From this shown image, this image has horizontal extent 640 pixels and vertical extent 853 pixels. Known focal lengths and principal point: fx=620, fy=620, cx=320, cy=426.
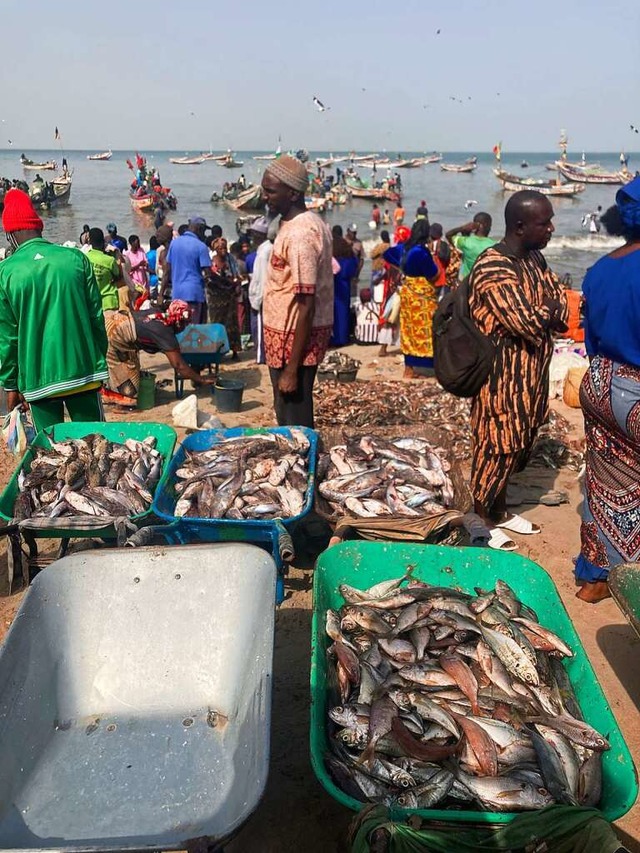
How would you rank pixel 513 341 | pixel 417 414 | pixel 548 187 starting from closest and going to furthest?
1. pixel 513 341
2. pixel 417 414
3. pixel 548 187

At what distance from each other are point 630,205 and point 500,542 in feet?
8.81

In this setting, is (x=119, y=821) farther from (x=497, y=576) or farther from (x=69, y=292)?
(x=69, y=292)

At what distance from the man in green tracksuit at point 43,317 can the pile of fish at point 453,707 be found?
3.04m

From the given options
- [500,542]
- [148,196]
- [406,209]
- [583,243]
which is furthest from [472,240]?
[406,209]

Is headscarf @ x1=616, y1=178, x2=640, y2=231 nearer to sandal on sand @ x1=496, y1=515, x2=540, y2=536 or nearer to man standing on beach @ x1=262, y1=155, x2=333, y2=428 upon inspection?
man standing on beach @ x1=262, y1=155, x2=333, y2=428

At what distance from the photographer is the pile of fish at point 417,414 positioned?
22.4 ft

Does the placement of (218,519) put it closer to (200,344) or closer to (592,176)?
(200,344)

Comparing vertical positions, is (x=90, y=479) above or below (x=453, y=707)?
above

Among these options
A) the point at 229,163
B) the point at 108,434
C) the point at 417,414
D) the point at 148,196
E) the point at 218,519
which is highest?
the point at 229,163

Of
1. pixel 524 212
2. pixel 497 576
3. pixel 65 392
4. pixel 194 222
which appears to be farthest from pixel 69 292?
pixel 194 222

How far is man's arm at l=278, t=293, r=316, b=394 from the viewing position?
4.84 metres

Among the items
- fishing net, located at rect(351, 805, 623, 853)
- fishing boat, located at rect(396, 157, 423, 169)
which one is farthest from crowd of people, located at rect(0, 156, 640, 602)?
fishing boat, located at rect(396, 157, 423, 169)

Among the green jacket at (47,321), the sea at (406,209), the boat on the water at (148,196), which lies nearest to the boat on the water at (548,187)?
the sea at (406,209)

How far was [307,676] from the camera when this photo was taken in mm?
3859
